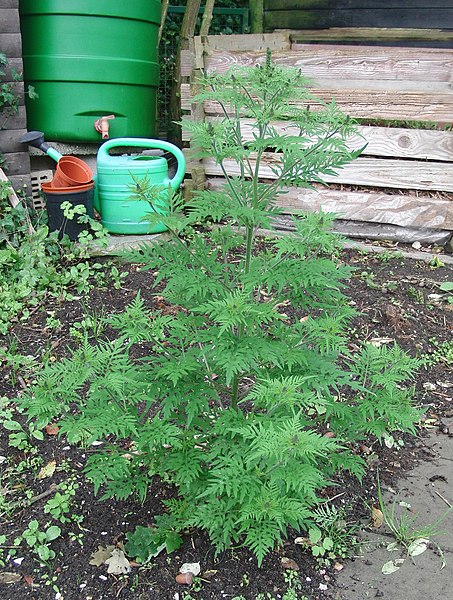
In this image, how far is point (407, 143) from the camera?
4.53 metres

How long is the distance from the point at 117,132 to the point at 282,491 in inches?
156

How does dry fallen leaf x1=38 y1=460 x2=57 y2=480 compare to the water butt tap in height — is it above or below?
below

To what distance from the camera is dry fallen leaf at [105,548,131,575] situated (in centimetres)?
205

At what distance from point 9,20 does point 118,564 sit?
12.4ft

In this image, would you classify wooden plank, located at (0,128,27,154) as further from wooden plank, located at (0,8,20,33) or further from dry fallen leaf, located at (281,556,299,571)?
dry fallen leaf, located at (281,556,299,571)

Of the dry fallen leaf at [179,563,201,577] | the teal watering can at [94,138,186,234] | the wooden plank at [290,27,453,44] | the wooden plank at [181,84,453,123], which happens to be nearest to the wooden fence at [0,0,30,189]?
the teal watering can at [94,138,186,234]

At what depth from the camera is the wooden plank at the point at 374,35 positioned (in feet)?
19.4

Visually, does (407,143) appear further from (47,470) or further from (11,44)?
(47,470)

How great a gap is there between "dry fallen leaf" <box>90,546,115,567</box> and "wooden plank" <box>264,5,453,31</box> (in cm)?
571

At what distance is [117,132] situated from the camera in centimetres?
520

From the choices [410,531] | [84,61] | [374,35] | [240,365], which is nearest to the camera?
[240,365]

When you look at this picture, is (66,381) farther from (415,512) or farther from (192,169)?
(192,169)

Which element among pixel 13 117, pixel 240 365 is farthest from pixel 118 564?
pixel 13 117

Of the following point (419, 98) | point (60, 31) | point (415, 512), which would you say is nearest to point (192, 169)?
point (60, 31)
